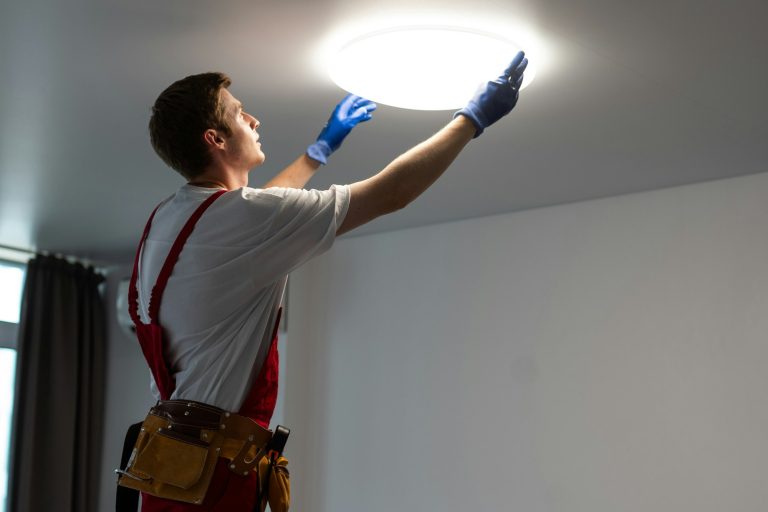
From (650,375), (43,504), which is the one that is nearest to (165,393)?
(650,375)

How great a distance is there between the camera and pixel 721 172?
3688 mm

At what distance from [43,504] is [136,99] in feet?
9.88

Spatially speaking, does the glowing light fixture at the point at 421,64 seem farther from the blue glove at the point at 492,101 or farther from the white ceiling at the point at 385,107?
the blue glove at the point at 492,101

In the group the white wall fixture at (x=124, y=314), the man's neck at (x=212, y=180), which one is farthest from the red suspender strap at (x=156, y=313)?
the white wall fixture at (x=124, y=314)

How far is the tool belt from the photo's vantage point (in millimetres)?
1610

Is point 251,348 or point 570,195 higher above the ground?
point 570,195

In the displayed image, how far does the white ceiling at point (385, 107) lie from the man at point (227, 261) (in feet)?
2.27

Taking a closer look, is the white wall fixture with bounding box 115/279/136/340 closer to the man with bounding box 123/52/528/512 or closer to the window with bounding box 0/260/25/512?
the window with bounding box 0/260/25/512

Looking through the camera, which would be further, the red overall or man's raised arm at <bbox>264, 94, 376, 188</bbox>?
man's raised arm at <bbox>264, 94, 376, 188</bbox>

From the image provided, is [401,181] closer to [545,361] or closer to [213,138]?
[213,138]

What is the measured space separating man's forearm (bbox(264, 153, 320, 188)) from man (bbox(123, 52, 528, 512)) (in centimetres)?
41

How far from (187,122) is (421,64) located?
3.05 feet

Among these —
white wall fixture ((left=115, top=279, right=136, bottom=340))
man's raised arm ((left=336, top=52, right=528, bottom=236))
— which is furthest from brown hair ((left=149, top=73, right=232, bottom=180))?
white wall fixture ((left=115, top=279, right=136, bottom=340))

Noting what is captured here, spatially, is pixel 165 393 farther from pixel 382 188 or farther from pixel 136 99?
pixel 136 99
